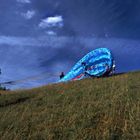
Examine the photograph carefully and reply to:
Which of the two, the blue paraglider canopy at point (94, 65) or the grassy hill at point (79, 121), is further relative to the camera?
the blue paraglider canopy at point (94, 65)

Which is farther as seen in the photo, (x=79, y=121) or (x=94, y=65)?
(x=94, y=65)

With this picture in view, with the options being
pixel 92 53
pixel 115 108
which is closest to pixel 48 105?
pixel 115 108

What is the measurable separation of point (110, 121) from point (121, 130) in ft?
2.73

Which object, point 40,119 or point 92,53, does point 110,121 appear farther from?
point 92,53

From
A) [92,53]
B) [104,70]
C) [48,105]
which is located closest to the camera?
[48,105]

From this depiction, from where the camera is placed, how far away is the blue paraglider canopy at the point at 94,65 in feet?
84.1

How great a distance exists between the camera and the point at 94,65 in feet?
90.0

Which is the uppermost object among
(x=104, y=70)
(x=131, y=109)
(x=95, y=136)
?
(x=104, y=70)

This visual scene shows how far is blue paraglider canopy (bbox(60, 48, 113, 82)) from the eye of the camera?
25.6 meters

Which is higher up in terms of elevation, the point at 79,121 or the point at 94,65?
the point at 94,65

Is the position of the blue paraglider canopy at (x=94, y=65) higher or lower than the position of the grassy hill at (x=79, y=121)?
higher

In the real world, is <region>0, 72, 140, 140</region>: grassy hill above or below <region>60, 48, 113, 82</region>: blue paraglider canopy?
below

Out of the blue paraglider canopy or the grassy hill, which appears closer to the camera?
the grassy hill

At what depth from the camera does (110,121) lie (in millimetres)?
9008
